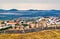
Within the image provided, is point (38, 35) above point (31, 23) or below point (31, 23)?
below

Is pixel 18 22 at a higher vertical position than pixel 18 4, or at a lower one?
lower

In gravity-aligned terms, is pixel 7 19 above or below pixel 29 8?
below

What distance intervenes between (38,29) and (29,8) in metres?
0.53

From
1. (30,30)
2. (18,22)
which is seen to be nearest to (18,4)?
(18,22)

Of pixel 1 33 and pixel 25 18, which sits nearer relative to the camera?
pixel 1 33

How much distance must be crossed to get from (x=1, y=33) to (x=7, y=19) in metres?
0.35

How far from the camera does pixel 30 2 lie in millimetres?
3025

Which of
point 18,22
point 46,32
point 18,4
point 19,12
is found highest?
point 18,4

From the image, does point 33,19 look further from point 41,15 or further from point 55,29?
point 55,29

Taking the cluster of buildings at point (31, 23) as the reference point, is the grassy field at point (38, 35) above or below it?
below

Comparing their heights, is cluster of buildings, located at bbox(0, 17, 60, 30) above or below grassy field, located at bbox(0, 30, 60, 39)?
above

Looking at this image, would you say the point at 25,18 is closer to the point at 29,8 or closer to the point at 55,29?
the point at 29,8

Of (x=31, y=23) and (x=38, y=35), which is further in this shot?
(x=31, y=23)

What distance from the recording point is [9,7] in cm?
303
